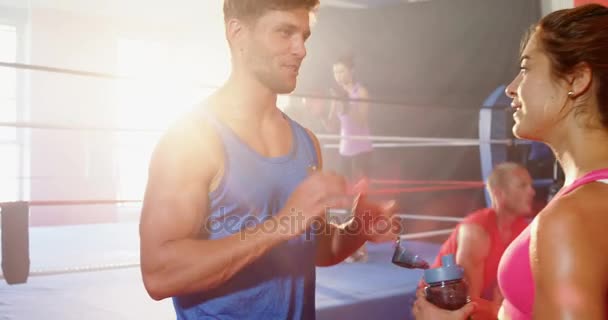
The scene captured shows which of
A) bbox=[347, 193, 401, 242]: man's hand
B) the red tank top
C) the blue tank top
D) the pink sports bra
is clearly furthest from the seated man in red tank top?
the pink sports bra

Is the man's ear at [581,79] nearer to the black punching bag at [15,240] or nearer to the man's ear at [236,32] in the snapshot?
the man's ear at [236,32]

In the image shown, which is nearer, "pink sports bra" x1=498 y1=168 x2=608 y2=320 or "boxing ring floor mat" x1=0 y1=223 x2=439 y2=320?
"pink sports bra" x1=498 y1=168 x2=608 y2=320

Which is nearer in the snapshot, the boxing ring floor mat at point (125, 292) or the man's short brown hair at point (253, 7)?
the man's short brown hair at point (253, 7)

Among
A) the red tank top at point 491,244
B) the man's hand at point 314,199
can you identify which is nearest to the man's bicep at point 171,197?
the man's hand at point 314,199

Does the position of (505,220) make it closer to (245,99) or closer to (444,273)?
(245,99)

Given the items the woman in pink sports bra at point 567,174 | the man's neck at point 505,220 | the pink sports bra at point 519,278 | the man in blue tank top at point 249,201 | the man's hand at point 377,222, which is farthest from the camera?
the man's neck at point 505,220

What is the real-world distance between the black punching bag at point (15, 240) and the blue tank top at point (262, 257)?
1.31m

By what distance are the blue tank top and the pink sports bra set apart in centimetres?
46

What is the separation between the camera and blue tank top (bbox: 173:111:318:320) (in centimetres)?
124

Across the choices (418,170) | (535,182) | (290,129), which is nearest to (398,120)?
(418,170)

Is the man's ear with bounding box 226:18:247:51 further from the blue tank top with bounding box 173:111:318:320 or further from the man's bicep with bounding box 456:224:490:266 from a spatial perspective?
the man's bicep with bounding box 456:224:490:266

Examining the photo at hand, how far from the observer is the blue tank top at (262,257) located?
1.24m

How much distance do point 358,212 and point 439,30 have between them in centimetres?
394

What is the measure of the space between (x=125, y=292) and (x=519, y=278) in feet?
6.92
